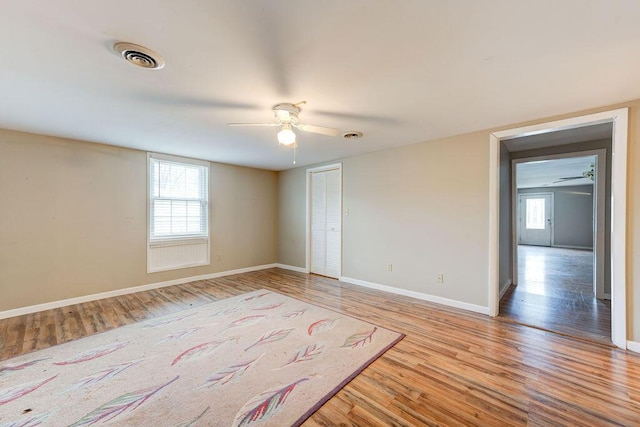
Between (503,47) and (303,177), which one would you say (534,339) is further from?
(303,177)

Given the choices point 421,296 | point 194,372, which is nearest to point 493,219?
A: point 421,296

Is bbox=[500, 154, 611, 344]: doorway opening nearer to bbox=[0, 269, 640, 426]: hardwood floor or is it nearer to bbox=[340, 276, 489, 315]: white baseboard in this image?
bbox=[340, 276, 489, 315]: white baseboard

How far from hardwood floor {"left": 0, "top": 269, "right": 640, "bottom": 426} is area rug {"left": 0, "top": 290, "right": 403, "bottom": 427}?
8.1 inches

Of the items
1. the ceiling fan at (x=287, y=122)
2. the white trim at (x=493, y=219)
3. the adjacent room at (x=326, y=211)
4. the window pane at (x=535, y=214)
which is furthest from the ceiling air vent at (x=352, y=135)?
the window pane at (x=535, y=214)

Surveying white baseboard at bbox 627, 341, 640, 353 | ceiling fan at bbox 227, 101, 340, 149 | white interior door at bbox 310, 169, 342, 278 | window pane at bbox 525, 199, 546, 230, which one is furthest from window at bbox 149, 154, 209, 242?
window pane at bbox 525, 199, 546, 230

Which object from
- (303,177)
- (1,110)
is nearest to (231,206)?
(303,177)

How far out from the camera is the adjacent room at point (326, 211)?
5.24ft

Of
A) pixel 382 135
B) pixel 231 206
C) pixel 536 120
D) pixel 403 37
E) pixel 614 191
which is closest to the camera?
pixel 403 37

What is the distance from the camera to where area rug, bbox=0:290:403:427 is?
5.44 feet

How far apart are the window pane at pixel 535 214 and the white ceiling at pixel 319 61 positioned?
9886 millimetres

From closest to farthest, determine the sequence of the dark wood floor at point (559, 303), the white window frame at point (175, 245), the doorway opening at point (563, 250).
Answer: the dark wood floor at point (559, 303) < the doorway opening at point (563, 250) < the white window frame at point (175, 245)

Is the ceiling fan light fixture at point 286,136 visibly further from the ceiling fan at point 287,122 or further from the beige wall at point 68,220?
the beige wall at point 68,220

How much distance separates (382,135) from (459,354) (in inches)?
108

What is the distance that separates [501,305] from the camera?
145 inches
